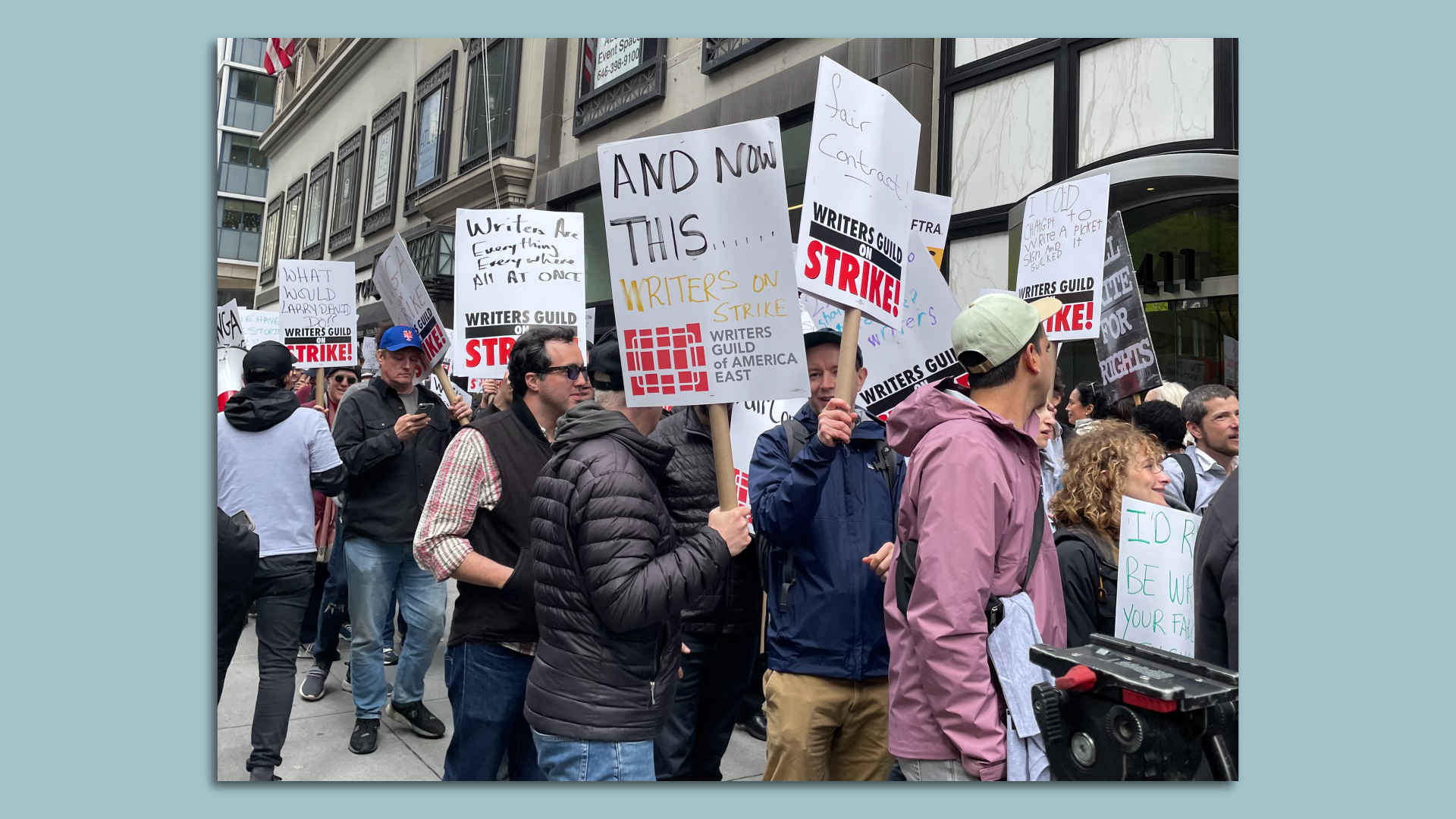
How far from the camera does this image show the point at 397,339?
16.0ft

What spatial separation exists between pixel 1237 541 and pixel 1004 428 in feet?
2.05

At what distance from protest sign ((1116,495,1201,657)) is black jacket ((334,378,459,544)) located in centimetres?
318

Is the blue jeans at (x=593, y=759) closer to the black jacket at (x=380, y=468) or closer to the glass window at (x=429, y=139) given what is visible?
the black jacket at (x=380, y=468)

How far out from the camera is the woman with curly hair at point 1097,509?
8.84 ft

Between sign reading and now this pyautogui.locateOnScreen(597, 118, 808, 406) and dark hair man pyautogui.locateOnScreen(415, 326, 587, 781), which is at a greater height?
sign reading and now this pyautogui.locateOnScreen(597, 118, 808, 406)

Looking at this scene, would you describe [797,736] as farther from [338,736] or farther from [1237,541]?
[338,736]

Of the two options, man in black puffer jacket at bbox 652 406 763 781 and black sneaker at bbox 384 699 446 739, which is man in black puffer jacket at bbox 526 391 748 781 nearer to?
man in black puffer jacket at bbox 652 406 763 781

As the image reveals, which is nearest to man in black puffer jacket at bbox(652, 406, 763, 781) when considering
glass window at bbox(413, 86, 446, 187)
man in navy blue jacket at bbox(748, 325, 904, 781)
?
man in navy blue jacket at bbox(748, 325, 904, 781)

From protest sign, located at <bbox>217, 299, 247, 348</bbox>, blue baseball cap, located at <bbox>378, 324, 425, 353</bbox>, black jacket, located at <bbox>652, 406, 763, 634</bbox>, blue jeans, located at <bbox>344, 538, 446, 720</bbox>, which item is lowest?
blue jeans, located at <bbox>344, 538, 446, 720</bbox>

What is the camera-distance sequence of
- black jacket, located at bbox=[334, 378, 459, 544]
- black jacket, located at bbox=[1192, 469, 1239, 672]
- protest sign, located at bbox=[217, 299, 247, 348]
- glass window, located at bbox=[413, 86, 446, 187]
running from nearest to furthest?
black jacket, located at bbox=[1192, 469, 1239, 672], black jacket, located at bbox=[334, 378, 459, 544], protest sign, located at bbox=[217, 299, 247, 348], glass window, located at bbox=[413, 86, 446, 187]

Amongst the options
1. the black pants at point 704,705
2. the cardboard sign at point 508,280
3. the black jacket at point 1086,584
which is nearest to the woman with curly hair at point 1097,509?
the black jacket at point 1086,584

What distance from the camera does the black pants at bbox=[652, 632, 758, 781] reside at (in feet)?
11.9

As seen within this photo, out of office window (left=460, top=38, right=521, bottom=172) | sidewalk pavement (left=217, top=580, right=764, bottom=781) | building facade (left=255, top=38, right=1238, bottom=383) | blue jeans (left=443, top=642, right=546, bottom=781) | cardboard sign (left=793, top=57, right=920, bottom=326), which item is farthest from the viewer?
office window (left=460, top=38, right=521, bottom=172)

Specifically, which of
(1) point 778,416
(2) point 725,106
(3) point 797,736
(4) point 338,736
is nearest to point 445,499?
(3) point 797,736
